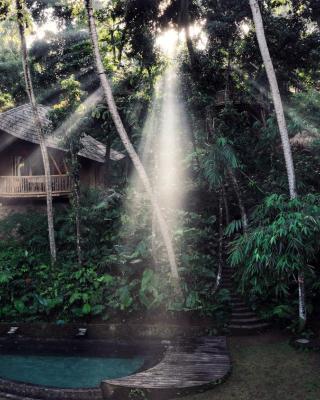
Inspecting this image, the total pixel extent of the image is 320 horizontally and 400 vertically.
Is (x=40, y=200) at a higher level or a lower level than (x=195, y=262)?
higher

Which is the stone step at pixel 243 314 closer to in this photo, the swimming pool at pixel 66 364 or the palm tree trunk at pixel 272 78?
the swimming pool at pixel 66 364

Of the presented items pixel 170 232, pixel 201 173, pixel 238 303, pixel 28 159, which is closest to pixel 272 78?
pixel 170 232

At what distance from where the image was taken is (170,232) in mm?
16281

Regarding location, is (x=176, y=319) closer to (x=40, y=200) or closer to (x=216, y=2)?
(x=40, y=200)

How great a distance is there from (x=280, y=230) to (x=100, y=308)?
26.0 feet

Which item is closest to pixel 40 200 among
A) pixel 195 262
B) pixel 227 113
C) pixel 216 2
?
pixel 195 262

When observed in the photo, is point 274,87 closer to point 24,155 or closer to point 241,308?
point 241,308

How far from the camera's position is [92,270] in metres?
15.7

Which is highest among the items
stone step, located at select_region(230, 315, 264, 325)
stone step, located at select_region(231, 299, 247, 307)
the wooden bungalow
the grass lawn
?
Answer: the wooden bungalow

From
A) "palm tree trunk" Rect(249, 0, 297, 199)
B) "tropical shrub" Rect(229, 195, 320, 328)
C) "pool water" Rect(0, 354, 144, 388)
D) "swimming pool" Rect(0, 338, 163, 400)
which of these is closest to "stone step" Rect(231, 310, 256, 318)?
"tropical shrub" Rect(229, 195, 320, 328)

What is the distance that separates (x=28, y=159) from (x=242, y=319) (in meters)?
16.0

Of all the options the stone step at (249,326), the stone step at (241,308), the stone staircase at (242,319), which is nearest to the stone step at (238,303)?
the stone staircase at (242,319)

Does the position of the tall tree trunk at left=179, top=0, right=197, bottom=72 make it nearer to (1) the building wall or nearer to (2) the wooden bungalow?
(2) the wooden bungalow

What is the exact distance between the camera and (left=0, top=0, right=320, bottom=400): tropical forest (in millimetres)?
10719
